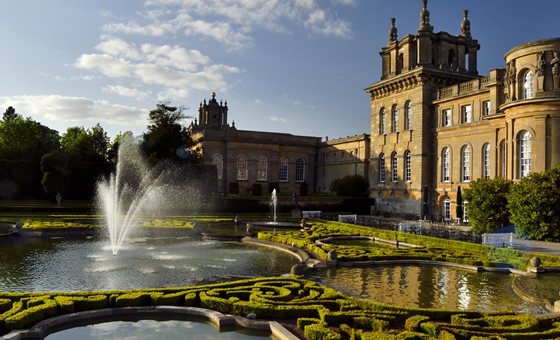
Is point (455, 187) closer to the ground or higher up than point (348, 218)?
higher up

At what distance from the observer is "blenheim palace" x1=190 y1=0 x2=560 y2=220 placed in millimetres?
25312

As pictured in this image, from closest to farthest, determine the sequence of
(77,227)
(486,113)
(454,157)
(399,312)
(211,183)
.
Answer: (399,312) < (77,227) < (486,113) < (454,157) < (211,183)

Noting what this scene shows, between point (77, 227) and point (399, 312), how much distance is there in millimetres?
19988

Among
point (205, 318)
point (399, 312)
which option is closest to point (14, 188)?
point (205, 318)

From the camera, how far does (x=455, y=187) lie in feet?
111

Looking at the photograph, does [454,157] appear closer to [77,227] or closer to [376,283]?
[376,283]

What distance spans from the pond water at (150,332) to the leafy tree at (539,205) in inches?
725

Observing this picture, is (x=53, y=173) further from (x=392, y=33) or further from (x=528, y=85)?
(x=528, y=85)

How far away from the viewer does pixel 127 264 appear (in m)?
15.4

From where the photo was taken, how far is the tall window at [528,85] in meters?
26.0

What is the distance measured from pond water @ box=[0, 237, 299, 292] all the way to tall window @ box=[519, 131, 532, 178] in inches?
648

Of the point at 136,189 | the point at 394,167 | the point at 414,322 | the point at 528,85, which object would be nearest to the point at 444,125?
the point at 394,167

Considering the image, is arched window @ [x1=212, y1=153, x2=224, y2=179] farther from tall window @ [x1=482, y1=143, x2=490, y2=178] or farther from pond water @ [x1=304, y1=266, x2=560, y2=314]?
pond water @ [x1=304, y1=266, x2=560, y2=314]

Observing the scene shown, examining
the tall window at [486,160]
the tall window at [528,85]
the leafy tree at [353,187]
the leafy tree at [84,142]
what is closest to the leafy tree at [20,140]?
the leafy tree at [84,142]
